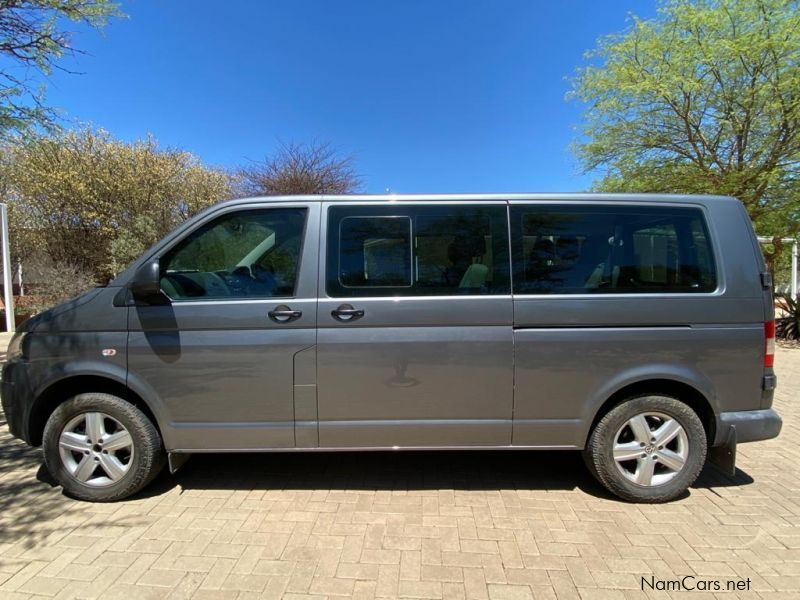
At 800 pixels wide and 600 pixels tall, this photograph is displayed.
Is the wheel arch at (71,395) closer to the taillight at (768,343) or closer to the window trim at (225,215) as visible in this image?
the window trim at (225,215)

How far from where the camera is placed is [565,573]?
2.56 meters

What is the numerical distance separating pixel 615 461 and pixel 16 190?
65.0ft

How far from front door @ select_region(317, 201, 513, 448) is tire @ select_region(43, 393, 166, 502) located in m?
1.22

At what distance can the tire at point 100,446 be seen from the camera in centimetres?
322

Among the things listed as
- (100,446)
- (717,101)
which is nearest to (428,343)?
(100,446)

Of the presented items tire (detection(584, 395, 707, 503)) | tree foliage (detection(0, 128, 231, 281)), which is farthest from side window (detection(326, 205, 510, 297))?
tree foliage (detection(0, 128, 231, 281))

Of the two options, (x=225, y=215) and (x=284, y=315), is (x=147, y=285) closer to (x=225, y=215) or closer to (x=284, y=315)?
(x=225, y=215)

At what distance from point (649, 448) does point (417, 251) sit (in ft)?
6.80

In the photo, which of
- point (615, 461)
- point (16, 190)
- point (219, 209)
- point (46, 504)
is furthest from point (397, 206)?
point (16, 190)

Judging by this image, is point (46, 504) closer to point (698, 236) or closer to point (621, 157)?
point (698, 236)

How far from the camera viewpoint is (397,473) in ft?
12.4

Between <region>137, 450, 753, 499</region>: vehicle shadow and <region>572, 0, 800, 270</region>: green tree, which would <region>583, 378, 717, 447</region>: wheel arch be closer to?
<region>137, 450, 753, 499</region>: vehicle shadow

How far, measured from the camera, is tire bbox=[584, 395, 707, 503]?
322cm

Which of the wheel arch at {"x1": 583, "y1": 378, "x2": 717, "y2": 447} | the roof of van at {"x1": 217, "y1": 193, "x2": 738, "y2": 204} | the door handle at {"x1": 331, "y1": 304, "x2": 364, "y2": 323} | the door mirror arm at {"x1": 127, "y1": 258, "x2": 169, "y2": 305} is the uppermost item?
the roof of van at {"x1": 217, "y1": 193, "x2": 738, "y2": 204}
